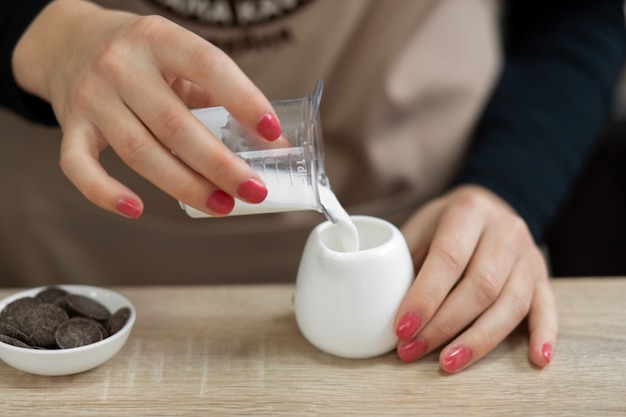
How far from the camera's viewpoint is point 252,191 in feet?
2.01

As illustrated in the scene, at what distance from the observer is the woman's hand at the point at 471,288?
0.70m

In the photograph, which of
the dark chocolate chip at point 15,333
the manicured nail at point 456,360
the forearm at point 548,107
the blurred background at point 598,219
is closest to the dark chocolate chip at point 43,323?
the dark chocolate chip at point 15,333

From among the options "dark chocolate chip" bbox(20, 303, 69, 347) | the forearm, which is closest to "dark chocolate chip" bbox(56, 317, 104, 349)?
"dark chocolate chip" bbox(20, 303, 69, 347)

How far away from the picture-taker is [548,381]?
670 millimetres

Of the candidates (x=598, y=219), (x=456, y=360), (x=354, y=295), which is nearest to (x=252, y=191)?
(x=354, y=295)

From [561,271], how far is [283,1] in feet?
2.17

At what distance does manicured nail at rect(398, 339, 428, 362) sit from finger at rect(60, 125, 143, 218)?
0.27 metres

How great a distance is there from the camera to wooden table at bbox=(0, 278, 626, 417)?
0.64m

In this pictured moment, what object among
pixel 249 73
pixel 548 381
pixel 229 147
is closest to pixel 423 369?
pixel 548 381

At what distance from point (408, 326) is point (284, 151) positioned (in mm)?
200

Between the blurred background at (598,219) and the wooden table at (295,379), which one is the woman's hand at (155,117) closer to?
the wooden table at (295,379)

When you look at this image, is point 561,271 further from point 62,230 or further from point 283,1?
point 62,230

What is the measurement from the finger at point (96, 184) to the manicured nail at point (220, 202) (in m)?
0.06

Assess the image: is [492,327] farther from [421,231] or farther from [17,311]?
[17,311]
